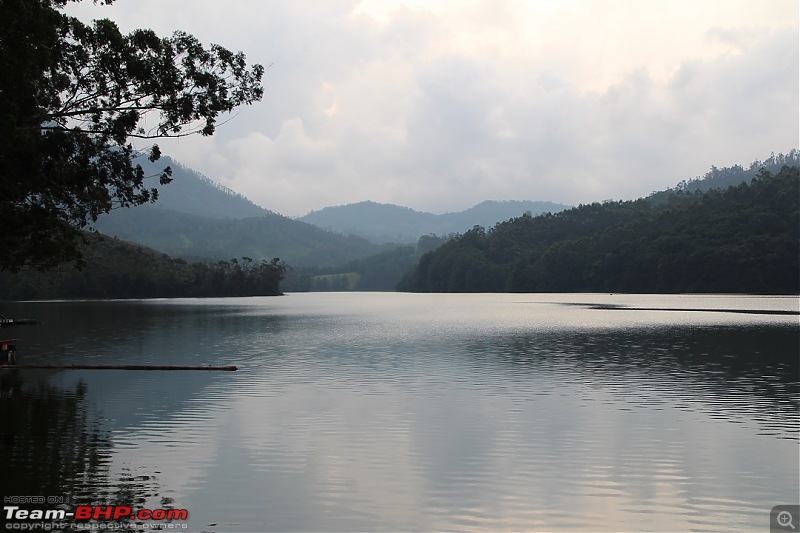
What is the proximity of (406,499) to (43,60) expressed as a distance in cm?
2425

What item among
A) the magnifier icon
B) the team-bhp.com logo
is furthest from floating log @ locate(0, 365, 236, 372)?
the magnifier icon

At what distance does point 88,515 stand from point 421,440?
11.2 meters

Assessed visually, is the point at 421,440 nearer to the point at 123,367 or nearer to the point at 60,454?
the point at 60,454

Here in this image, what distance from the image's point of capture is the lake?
1730cm

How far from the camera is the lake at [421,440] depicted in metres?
17.3

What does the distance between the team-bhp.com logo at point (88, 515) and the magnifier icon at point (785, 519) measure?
12.9 metres

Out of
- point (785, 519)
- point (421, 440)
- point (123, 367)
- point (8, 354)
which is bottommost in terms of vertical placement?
point (785, 519)

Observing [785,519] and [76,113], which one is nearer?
[785,519]

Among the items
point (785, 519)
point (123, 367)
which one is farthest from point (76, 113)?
point (785, 519)

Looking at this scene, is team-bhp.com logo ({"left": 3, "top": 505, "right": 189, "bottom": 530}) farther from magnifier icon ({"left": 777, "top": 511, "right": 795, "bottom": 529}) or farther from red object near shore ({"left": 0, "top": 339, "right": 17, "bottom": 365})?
red object near shore ({"left": 0, "top": 339, "right": 17, "bottom": 365})

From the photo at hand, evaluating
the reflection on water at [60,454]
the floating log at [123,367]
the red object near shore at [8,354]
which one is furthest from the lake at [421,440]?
the red object near shore at [8,354]

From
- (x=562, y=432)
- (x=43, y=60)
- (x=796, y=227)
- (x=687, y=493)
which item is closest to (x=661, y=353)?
(x=562, y=432)

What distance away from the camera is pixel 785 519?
54.3 feet

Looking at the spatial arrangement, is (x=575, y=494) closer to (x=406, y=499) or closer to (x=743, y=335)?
(x=406, y=499)
